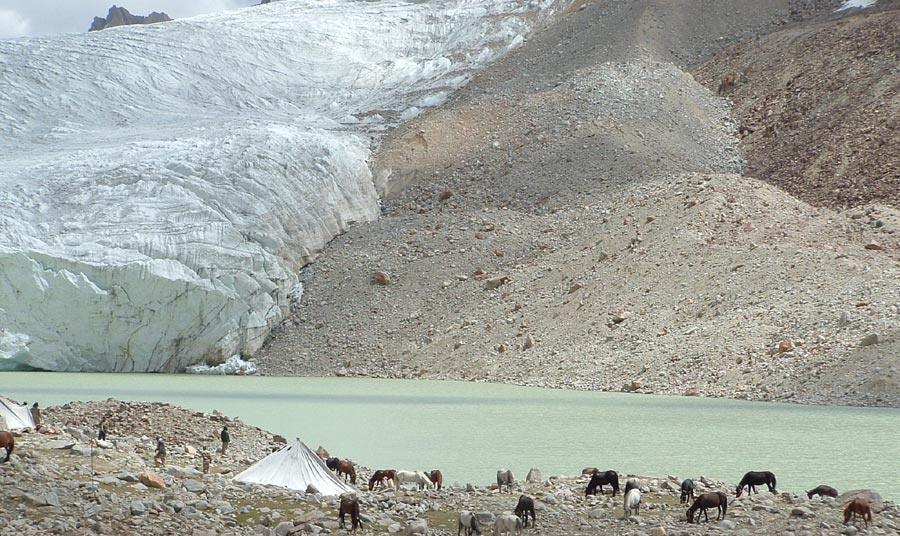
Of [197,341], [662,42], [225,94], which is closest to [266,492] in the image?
[197,341]

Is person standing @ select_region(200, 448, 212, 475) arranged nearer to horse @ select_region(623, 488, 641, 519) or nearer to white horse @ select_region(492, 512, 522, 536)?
white horse @ select_region(492, 512, 522, 536)

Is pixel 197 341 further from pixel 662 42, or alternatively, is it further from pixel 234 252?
pixel 662 42

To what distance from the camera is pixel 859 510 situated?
995 centimetres

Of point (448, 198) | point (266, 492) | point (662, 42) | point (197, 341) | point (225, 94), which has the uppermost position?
point (662, 42)

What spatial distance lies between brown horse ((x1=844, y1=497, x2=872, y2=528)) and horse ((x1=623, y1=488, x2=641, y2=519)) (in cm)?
174

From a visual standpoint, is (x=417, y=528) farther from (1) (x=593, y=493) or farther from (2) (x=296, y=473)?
(1) (x=593, y=493)

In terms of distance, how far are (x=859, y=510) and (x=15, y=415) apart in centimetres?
885

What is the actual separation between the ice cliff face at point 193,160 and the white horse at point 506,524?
79.7 feet

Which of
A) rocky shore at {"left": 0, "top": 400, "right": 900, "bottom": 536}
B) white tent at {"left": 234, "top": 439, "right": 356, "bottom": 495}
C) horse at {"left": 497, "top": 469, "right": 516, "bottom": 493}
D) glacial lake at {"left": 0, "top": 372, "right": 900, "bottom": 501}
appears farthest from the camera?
glacial lake at {"left": 0, "top": 372, "right": 900, "bottom": 501}

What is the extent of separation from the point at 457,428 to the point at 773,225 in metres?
16.2

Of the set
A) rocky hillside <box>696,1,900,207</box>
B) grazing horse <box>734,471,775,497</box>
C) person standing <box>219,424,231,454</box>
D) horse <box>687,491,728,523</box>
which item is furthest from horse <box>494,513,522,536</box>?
rocky hillside <box>696,1,900,207</box>

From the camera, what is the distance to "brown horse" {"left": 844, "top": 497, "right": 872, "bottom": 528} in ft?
32.5

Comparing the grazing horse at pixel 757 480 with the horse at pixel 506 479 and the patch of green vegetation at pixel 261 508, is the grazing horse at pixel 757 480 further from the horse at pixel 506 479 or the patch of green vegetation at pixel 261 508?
the patch of green vegetation at pixel 261 508

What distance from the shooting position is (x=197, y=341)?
3294 cm
